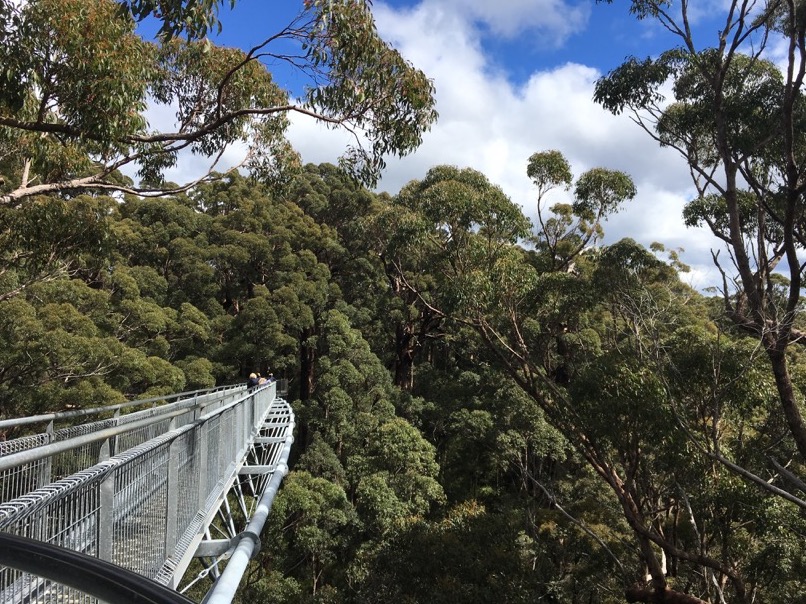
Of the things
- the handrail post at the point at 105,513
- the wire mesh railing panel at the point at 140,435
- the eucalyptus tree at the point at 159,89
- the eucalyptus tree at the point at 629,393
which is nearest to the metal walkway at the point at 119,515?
the handrail post at the point at 105,513

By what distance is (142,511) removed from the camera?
2.87m

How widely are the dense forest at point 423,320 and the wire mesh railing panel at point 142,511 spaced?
3.03 metres

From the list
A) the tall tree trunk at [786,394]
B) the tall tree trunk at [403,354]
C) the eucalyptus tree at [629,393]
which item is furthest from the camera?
the tall tree trunk at [403,354]

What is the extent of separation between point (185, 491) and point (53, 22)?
154 inches

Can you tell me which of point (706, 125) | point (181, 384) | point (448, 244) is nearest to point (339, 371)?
point (181, 384)

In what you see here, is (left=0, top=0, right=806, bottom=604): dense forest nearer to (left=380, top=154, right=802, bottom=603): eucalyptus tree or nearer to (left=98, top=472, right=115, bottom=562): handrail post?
(left=380, top=154, right=802, bottom=603): eucalyptus tree

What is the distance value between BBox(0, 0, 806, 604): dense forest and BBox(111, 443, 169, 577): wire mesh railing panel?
9.93 feet

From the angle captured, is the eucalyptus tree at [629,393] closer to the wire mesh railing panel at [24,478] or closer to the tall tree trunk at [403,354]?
the wire mesh railing panel at [24,478]

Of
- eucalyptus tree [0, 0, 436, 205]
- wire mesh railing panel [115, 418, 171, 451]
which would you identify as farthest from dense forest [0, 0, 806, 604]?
wire mesh railing panel [115, 418, 171, 451]

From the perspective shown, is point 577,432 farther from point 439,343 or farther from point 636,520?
point 439,343

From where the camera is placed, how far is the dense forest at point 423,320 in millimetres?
5805

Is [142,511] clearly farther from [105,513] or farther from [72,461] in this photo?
[72,461]

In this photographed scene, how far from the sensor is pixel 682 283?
21.0 metres

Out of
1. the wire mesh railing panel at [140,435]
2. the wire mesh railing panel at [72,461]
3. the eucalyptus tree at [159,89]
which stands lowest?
the wire mesh railing panel at [72,461]
